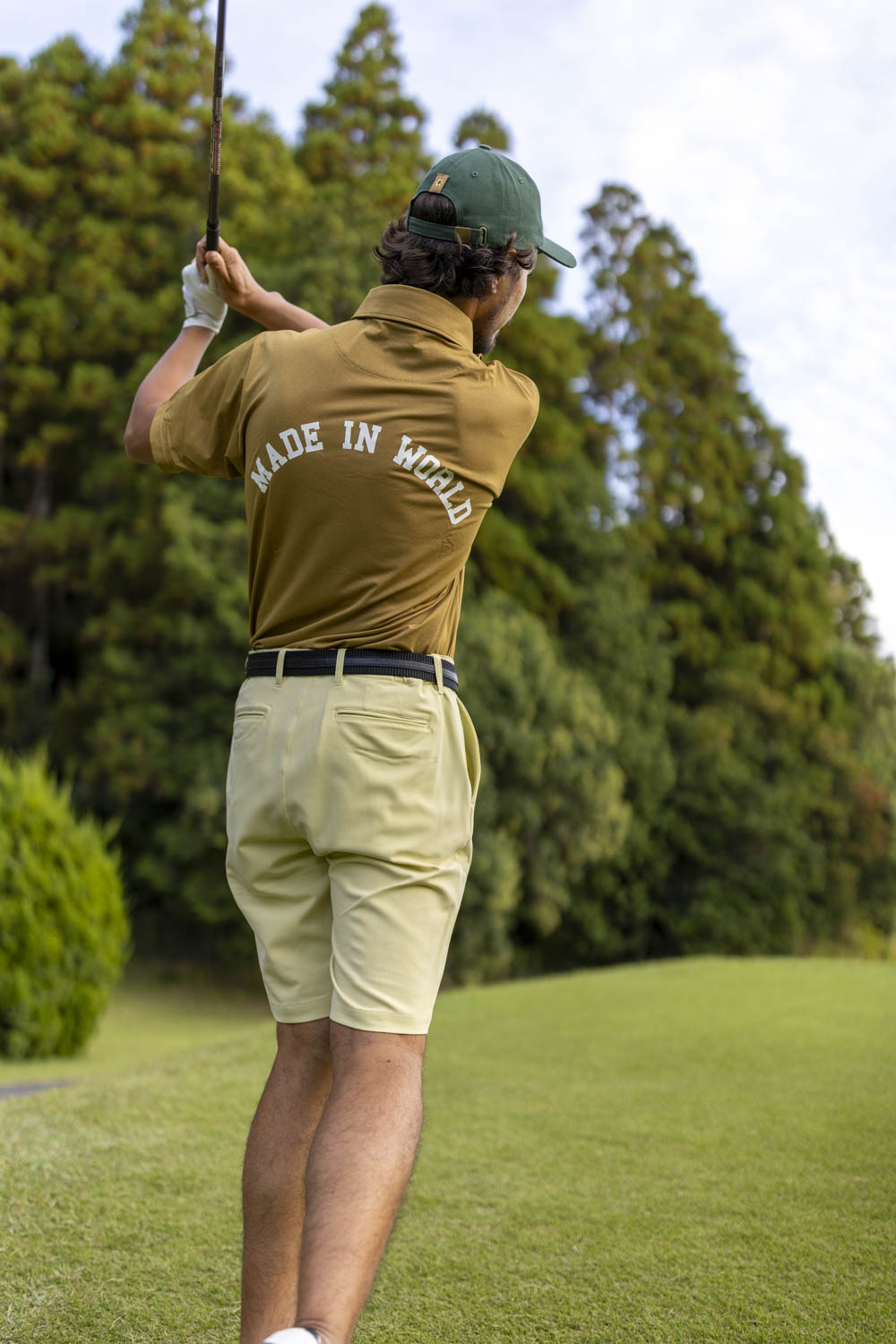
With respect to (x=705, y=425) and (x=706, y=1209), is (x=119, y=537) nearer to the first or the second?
(x=705, y=425)

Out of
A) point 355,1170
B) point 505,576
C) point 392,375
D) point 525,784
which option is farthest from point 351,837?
point 505,576

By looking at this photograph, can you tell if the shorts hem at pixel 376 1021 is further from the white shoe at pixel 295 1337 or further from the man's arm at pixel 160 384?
the man's arm at pixel 160 384

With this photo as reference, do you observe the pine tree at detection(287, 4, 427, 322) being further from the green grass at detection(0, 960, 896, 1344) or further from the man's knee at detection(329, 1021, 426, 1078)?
the man's knee at detection(329, 1021, 426, 1078)

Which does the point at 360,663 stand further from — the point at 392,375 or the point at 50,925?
the point at 50,925

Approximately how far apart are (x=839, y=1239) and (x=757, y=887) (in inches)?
559

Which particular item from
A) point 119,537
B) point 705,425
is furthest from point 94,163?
point 705,425

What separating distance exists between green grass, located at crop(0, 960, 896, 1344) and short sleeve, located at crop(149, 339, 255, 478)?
1.53 m

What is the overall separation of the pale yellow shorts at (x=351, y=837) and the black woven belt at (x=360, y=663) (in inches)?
0.5

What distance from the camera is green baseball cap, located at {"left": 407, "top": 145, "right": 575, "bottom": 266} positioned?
198cm

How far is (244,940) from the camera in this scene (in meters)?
13.5

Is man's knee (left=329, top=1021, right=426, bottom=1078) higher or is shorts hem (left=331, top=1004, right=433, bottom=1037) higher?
shorts hem (left=331, top=1004, right=433, bottom=1037)

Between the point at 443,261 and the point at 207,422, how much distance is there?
0.44 m

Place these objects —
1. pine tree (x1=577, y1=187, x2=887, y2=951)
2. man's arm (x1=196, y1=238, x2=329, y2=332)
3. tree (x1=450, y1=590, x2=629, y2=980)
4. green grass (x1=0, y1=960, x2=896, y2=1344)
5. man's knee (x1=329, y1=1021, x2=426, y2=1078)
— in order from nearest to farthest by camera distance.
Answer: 1. man's knee (x1=329, y1=1021, x2=426, y2=1078)
2. man's arm (x1=196, y1=238, x2=329, y2=332)
3. green grass (x1=0, y1=960, x2=896, y2=1344)
4. tree (x1=450, y1=590, x2=629, y2=980)
5. pine tree (x1=577, y1=187, x2=887, y2=951)

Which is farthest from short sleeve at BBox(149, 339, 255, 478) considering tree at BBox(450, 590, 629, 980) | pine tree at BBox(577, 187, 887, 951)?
pine tree at BBox(577, 187, 887, 951)
